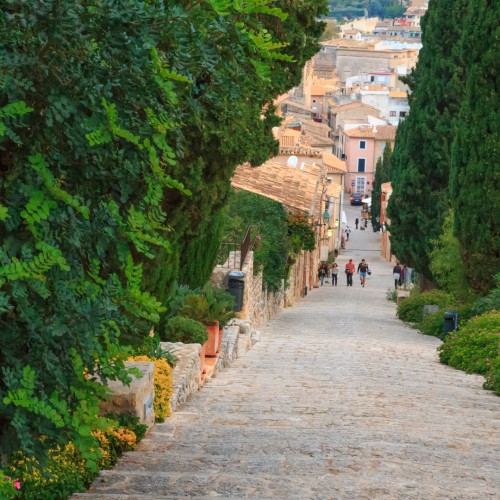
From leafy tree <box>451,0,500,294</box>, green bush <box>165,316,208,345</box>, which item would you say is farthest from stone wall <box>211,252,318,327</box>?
green bush <box>165,316,208,345</box>

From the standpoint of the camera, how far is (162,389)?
1035 cm

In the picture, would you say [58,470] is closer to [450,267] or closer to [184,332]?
[184,332]

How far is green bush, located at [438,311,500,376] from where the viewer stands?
16950 mm

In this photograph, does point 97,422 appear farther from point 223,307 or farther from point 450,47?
point 450,47

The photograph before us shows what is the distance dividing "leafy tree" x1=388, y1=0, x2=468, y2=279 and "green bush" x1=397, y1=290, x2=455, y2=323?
10.2ft

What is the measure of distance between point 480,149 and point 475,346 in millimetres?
6849

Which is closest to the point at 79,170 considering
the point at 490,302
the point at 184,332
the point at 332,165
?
the point at 184,332

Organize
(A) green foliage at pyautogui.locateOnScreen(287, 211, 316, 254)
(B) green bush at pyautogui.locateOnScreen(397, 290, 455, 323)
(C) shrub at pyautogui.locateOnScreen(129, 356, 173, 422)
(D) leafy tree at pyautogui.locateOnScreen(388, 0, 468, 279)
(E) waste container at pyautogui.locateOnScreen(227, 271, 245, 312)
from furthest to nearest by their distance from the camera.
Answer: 1. (A) green foliage at pyautogui.locateOnScreen(287, 211, 316, 254)
2. (D) leafy tree at pyautogui.locateOnScreen(388, 0, 468, 279)
3. (B) green bush at pyautogui.locateOnScreen(397, 290, 455, 323)
4. (E) waste container at pyautogui.locateOnScreen(227, 271, 245, 312)
5. (C) shrub at pyautogui.locateOnScreen(129, 356, 173, 422)

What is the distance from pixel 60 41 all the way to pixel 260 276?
2208cm

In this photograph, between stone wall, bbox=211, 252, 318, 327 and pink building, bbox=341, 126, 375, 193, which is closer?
stone wall, bbox=211, 252, 318, 327

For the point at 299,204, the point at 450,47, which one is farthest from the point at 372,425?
the point at 299,204

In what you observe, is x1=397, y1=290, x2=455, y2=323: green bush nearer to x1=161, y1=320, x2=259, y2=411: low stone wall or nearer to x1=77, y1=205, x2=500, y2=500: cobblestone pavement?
x1=77, y1=205, x2=500, y2=500: cobblestone pavement

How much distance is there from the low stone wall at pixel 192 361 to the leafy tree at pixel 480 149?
7075 mm

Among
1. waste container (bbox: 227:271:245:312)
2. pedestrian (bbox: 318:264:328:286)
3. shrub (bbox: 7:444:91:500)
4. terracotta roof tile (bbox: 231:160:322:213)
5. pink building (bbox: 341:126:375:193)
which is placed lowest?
shrub (bbox: 7:444:91:500)
